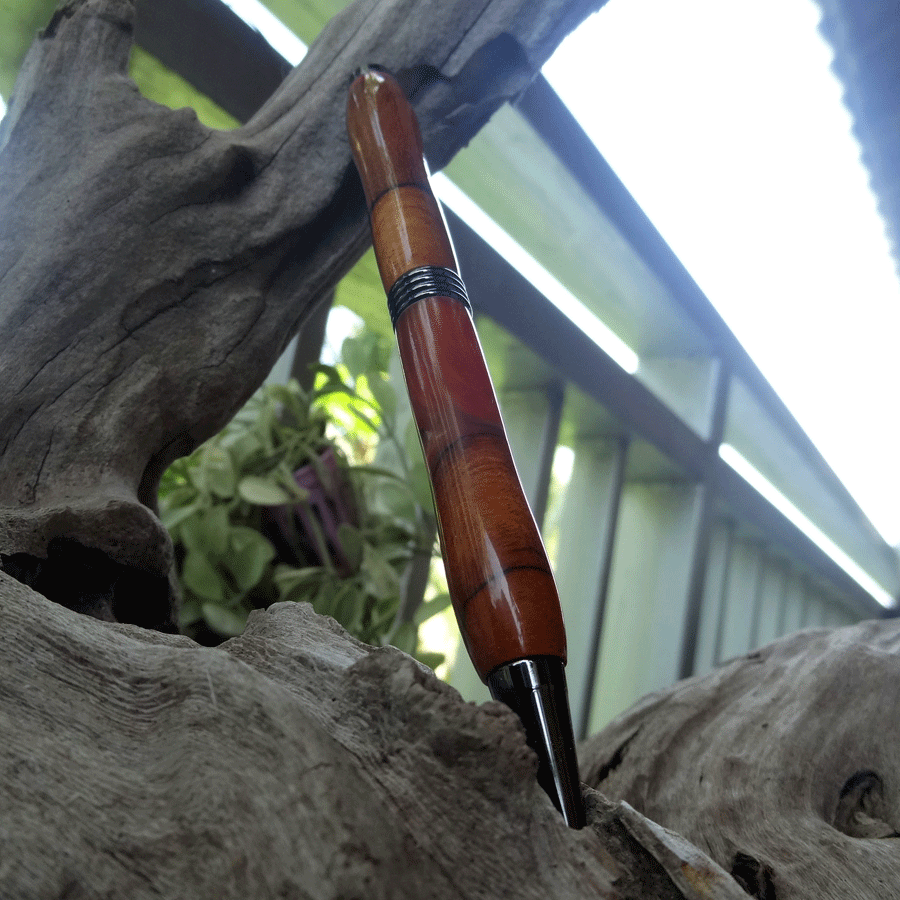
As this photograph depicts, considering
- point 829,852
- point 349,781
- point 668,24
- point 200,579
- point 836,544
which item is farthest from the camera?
point 836,544

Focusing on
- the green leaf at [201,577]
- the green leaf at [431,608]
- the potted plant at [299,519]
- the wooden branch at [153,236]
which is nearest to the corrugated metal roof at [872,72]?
the wooden branch at [153,236]

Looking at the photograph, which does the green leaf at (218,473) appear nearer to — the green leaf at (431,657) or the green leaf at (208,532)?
the green leaf at (208,532)

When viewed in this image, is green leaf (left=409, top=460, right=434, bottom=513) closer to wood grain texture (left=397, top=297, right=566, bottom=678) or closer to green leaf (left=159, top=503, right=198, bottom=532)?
green leaf (left=159, top=503, right=198, bottom=532)

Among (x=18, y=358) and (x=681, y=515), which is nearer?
(x=18, y=358)

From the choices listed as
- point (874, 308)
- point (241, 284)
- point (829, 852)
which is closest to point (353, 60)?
point (241, 284)

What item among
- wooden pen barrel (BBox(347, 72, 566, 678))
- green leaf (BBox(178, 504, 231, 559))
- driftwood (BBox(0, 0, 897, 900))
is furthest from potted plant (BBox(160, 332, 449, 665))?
wooden pen barrel (BBox(347, 72, 566, 678))

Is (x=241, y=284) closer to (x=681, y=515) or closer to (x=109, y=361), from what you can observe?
(x=109, y=361)

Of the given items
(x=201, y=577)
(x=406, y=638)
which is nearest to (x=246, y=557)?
(x=201, y=577)
